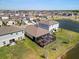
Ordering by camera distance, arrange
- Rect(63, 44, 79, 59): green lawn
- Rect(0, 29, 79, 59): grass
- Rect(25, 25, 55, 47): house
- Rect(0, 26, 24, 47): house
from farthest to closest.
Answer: Rect(25, 25, 55, 47): house < Rect(0, 26, 24, 47): house < Rect(63, 44, 79, 59): green lawn < Rect(0, 29, 79, 59): grass

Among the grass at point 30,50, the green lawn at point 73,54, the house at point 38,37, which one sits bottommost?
the green lawn at point 73,54

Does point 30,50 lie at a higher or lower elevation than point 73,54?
higher

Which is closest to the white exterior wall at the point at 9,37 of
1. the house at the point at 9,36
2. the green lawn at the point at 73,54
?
the house at the point at 9,36

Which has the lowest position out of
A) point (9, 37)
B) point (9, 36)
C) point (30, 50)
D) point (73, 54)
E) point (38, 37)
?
point (73, 54)

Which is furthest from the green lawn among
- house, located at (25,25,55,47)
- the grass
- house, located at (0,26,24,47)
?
house, located at (0,26,24,47)

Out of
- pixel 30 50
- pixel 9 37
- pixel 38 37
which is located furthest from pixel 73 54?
pixel 9 37

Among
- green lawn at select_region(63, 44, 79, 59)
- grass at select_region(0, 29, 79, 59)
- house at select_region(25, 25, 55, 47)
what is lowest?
green lawn at select_region(63, 44, 79, 59)

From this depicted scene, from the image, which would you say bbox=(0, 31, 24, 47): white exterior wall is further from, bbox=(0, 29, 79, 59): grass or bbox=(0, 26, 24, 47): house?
bbox=(0, 29, 79, 59): grass

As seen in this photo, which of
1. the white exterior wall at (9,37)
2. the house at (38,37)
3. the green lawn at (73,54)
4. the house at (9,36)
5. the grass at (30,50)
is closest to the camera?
the grass at (30,50)

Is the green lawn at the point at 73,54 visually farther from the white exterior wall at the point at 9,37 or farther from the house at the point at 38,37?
the white exterior wall at the point at 9,37

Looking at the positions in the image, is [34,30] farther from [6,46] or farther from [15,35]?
[6,46]

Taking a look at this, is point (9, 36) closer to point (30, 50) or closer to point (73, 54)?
point (30, 50)
